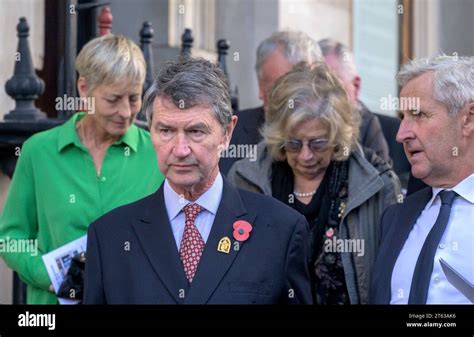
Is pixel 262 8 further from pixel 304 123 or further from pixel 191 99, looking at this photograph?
pixel 191 99

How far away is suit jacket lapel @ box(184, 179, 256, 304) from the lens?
198 inches

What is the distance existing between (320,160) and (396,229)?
0.77 m

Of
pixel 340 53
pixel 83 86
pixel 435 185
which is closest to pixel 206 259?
pixel 435 185

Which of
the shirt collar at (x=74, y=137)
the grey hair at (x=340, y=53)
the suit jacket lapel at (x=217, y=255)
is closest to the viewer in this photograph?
the suit jacket lapel at (x=217, y=255)

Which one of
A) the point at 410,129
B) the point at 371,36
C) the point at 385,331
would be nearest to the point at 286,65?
the point at 410,129

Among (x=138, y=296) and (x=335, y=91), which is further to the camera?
(x=335, y=91)

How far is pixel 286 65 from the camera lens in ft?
Result: 24.3

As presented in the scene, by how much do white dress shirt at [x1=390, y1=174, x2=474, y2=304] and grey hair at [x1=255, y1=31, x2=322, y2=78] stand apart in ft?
6.96

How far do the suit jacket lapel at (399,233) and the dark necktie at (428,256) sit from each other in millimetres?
118

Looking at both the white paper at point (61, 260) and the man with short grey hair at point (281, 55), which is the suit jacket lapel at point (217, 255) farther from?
the man with short grey hair at point (281, 55)

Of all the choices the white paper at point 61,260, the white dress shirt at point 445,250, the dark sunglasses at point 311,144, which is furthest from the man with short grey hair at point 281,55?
the white dress shirt at point 445,250

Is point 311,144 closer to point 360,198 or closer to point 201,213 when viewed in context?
point 360,198

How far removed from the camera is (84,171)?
6238mm

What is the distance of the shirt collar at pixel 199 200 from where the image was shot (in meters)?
5.18
